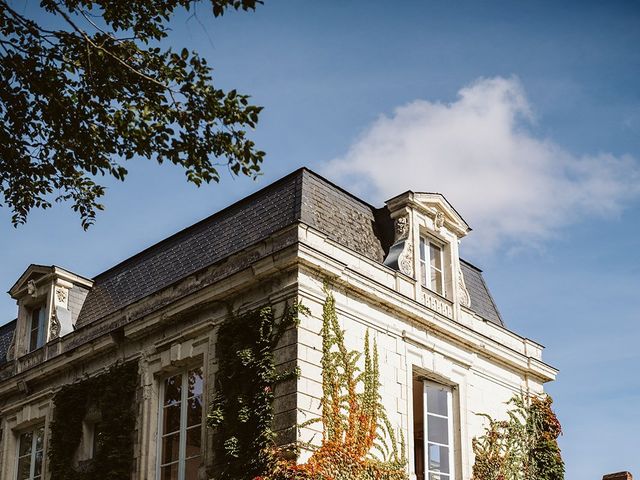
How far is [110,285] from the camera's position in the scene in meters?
21.2

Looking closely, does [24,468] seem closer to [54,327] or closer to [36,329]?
[54,327]

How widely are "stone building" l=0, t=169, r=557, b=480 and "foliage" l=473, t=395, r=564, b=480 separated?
30 centimetres

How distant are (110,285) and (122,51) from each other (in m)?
10.8

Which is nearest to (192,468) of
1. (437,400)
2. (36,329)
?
(437,400)

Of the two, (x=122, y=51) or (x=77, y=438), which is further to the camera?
(x=77, y=438)

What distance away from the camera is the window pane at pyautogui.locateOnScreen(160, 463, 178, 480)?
17125mm

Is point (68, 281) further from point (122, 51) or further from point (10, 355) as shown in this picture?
point (122, 51)

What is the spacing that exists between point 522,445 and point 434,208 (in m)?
5.06

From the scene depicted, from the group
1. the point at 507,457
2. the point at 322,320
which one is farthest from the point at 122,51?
the point at 507,457

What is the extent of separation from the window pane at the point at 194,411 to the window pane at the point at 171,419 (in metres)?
0.33

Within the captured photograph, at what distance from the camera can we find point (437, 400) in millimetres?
18438

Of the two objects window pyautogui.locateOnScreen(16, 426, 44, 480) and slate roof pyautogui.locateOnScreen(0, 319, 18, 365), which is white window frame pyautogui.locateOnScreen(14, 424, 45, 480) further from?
slate roof pyautogui.locateOnScreen(0, 319, 18, 365)

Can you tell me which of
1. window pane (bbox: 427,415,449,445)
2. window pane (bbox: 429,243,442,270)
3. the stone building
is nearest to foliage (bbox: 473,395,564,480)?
the stone building

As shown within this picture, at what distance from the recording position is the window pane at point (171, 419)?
1745 cm
